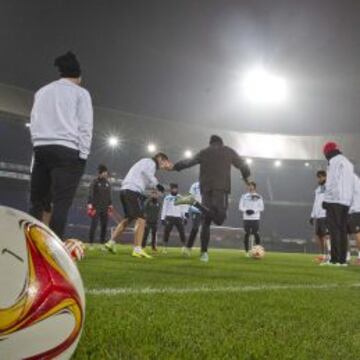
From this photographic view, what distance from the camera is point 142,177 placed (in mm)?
9828

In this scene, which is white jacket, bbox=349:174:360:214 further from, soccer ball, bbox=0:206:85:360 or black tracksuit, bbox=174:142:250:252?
soccer ball, bbox=0:206:85:360

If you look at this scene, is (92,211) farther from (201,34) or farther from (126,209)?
(201,34)

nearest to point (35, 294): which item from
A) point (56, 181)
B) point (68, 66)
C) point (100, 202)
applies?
point (56, 181)

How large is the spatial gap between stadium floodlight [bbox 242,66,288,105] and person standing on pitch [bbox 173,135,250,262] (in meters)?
20.3

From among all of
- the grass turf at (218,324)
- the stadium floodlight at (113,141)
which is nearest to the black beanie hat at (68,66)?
the grass turf at (218,324)

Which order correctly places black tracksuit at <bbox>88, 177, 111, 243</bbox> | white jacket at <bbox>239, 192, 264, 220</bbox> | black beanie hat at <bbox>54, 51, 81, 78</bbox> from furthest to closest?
1. white jacket at <bbox>239, 192, 264, 220</bbox>
2. black tracksuit at <bbox>88, 177, 111, 243</bbox>
3. black beanie hat at <bbox>54, 51, 81, 78</bbox>

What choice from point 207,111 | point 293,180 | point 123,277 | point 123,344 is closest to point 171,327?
point 123,344

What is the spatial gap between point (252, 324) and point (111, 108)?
28.4m

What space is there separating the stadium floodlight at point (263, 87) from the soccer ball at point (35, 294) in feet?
91.6

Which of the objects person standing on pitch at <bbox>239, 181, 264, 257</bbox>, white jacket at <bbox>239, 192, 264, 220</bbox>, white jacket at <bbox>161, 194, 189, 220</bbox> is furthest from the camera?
white jacket at <bbox>161, 194, 189, 220</bbox>

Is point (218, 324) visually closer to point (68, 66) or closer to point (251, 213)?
point (68, 66)

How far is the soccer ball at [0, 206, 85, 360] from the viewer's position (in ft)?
4.72

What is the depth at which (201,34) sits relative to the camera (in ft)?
82.5

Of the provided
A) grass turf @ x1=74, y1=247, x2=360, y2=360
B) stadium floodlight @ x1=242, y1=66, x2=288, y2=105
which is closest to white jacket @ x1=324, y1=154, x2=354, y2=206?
grass turf @ x1=74, y1=247, x2=360, y2=360
